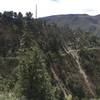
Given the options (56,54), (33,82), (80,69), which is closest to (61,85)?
(56,54)

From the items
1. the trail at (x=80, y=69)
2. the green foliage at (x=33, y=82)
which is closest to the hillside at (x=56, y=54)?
the trail at (x=80, y=69)

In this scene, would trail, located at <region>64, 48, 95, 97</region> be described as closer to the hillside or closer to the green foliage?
the hillside

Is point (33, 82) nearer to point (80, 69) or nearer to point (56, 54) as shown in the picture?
point (56, 54)

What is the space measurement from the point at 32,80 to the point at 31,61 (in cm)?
221

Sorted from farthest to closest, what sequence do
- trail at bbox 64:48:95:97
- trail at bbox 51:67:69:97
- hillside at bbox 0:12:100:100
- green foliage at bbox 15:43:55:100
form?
1. trail at bbox 64:48:95:97
2. hillside at bbox 0:12:100:100
3. trail at bbox 51:67:69:97
4. green foliage at bbox 15:43:55:100

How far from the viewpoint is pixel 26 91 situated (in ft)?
84.8

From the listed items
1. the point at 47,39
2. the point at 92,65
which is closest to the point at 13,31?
the point at 47,39

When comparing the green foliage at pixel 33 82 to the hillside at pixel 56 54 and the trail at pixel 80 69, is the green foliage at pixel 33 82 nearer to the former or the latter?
the hillside at pixel 56 54

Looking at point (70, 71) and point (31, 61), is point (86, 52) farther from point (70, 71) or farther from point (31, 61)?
point (31, 61)

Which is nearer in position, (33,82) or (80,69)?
(33,82)

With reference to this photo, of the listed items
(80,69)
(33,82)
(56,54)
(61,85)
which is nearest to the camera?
(33,82)

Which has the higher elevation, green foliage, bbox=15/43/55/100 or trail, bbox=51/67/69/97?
green foliage, bbox=15/43/55/100

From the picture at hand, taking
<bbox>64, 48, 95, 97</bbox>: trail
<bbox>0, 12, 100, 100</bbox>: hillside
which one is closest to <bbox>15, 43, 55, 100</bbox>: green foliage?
<bbox>0, 12, 100, 100</bbox>: hillside

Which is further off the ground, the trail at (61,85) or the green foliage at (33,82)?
the green foliage at (33,82)
